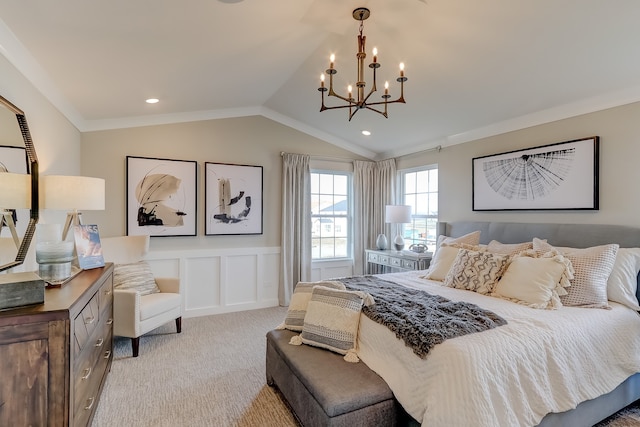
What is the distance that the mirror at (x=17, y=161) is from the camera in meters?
1.85

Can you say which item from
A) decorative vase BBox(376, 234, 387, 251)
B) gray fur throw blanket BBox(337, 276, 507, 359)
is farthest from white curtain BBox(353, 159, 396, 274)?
gray fur throw blanket BBox(337, 276, 507, 359)

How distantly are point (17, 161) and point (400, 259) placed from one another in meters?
3.86

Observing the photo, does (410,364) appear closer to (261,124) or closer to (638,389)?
(638,389)

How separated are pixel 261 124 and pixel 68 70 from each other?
2.43 metres

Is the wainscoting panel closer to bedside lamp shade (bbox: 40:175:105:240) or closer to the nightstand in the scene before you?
the nightstand

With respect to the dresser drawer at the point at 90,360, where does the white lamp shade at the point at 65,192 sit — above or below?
above

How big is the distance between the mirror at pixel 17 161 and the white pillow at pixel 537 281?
10.6 feet

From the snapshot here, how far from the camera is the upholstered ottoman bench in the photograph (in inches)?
65.5

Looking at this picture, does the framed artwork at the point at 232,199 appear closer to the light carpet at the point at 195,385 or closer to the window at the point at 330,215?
the window at the point at 330,215

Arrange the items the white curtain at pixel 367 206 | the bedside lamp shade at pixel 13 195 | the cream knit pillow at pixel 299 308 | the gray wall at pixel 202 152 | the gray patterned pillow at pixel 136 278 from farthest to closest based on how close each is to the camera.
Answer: the white curtain at pixel 367 206 < the gray wall at pixel 202 152 < the gray patterned pillow at pixel 136 278 < the cream knit pillow at pixel 299 308 < the bedside lamp shade at pixel 13 195

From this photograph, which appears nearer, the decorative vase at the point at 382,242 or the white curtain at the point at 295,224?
the white curtain at the point at 295,224

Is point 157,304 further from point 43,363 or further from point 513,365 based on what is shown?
point 513,365

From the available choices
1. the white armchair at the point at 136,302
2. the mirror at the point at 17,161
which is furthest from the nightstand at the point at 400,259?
the mirror at the point at 17,161

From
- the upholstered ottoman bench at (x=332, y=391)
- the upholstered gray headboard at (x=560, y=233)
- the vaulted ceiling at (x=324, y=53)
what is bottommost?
the upholstered ottoman bench at (x=332, y=391)
